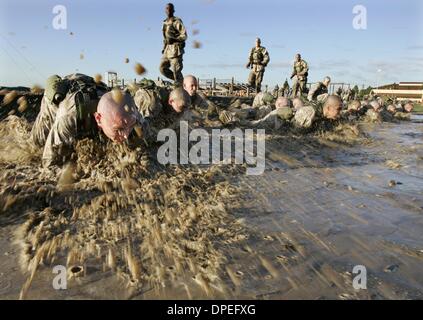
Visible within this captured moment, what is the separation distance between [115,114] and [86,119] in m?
0.53

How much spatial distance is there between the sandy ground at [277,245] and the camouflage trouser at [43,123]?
0.52 m

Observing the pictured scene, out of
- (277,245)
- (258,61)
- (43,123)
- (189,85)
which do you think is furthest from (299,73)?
(277,245)

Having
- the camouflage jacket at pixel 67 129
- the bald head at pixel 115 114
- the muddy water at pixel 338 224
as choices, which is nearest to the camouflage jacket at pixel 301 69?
the muddy water at pixel 338 224

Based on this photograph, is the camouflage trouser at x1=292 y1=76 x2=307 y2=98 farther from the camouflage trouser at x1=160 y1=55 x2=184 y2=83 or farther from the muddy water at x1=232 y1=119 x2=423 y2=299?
the muddy water at x1=232 y1=119 x2=423 y2=299

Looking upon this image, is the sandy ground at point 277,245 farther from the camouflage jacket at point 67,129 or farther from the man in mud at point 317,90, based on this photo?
the man in mud at point 317,90

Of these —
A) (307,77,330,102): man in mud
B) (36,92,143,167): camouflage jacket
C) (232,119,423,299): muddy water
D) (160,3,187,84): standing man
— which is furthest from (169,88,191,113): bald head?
(307,77,330,102): man in mud

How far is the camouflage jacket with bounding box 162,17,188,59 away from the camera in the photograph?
384 inches

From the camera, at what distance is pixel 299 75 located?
1706 centimetres

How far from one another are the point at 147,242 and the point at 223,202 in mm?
1106

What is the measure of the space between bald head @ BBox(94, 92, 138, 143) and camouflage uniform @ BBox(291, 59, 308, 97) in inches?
543

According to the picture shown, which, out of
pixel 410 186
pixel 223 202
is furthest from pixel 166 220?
pixel 410 186

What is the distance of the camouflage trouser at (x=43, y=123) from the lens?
4.93m

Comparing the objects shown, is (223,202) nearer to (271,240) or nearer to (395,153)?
(271,240)
